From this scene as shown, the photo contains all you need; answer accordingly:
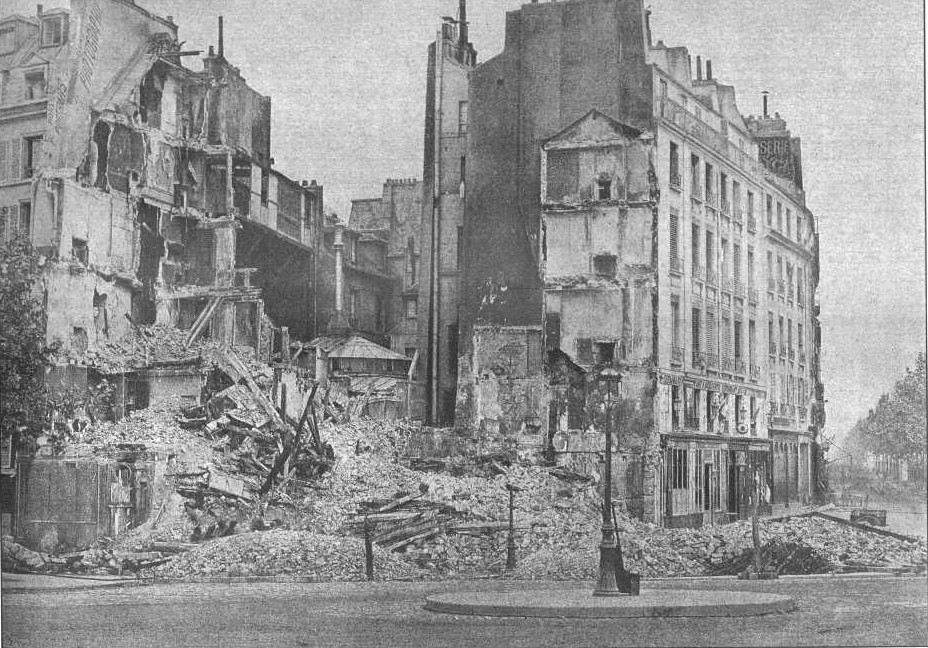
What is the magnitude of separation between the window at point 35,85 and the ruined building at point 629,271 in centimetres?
384

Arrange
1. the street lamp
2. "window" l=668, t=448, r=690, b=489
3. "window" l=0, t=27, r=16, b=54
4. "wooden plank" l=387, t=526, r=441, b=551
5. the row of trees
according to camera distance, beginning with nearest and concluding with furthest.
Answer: the street lamp, the row of trees, "window" l=668, t=448, r=690, b=489, "wooden plank" l=387, t=526, r=441, b=551, "window" l=0, t=27, r=16, b=54

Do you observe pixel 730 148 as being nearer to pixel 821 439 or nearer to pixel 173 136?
pixel 821 439

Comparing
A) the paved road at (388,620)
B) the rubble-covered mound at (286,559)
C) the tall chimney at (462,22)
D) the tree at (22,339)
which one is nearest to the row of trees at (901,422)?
the paved road at (388,620)

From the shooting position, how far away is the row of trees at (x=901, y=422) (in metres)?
12.3

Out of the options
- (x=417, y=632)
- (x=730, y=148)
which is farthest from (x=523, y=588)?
(x=730, y=148)

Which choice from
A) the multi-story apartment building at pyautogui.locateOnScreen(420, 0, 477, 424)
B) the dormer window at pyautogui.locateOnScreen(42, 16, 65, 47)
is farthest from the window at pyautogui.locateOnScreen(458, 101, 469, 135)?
the dormer window at pyautogui.locateOnScreen(42, 16, 65, 47)

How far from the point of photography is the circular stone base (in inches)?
455

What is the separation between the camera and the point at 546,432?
12.6 metres

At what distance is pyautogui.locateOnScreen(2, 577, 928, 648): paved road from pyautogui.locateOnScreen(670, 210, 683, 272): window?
8.93 ft

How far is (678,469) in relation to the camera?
41.1ft

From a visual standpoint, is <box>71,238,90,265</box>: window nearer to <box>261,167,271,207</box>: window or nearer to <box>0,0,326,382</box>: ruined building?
<box>0,0,326,382</box>: ruined building

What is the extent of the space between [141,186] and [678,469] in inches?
212

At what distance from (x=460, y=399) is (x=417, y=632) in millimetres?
2161

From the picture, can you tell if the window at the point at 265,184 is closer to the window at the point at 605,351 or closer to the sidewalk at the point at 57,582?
the window at the point at 605,351
